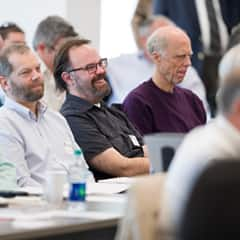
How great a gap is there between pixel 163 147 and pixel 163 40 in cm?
218

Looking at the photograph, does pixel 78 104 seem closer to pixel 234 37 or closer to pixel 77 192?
pixel 234 37

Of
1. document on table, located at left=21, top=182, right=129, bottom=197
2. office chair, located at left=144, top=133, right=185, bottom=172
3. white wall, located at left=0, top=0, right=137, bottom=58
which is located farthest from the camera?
white wall, located at left=0, top=0, right=137, bottom=58

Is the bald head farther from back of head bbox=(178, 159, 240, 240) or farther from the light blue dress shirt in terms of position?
back of head bbox=(178, 159, 240, 240)

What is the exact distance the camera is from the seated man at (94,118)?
4.33 meters

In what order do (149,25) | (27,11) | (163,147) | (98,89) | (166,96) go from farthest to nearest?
(27,11) → (149,25) → (166,96) → (98,89) → (163,147)

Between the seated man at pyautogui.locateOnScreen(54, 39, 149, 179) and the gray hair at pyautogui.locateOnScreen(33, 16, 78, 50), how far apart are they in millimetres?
1083

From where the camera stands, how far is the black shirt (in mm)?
4355

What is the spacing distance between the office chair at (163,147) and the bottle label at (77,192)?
0.30m

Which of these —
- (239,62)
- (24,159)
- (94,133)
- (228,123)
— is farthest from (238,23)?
(228,123)

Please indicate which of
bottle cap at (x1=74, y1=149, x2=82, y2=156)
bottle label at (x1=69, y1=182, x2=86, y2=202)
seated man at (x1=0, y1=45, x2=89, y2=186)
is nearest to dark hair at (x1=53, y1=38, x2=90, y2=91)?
seated man at (x1=0, y1=45, x2=89, y2=186)

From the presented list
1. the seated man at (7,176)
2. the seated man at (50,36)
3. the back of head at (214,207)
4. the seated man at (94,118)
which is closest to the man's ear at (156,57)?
the seated man at (94,118)

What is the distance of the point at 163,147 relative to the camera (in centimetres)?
298

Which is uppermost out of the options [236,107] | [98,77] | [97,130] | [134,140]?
[236,107]

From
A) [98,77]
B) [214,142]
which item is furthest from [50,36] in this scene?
[214,142]
